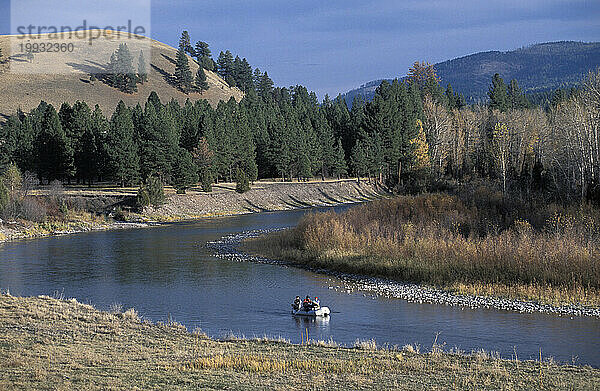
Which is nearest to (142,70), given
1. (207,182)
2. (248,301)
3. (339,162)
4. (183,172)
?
(339,162)

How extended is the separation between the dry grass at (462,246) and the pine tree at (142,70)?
135m

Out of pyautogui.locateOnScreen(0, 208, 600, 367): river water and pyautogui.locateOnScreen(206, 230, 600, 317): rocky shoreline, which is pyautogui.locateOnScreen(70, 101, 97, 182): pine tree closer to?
pyautogui.locateOnScreen(0, 208, 600, 367): river water

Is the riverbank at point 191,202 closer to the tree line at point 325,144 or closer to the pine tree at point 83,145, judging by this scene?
the tree line at point 325,144

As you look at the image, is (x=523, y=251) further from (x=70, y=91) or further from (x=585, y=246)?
(x=70, y=91)

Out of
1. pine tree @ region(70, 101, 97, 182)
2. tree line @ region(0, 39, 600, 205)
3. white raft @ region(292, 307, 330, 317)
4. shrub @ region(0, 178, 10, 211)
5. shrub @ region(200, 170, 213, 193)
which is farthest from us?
shrub @ region(200, 170, 213, 193)

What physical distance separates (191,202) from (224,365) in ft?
214

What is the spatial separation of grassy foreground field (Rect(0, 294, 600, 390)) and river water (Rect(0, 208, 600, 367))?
9.24 feet

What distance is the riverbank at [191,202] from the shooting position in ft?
202

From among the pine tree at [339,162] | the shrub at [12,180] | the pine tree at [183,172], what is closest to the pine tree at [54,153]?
the pine tree at [183,172]

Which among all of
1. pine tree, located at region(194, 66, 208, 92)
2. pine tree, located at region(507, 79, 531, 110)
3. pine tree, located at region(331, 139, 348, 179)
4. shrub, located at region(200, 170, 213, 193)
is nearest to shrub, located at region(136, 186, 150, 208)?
shrub, located at region(200, 170, 213, 193)

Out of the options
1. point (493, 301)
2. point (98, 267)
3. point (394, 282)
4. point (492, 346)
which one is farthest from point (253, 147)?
point (492, 346)

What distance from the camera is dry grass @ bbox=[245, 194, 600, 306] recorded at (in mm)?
28656

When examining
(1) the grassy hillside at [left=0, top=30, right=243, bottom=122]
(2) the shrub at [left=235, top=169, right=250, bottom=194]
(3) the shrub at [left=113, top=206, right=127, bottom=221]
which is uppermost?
(1) the grassy hillside at [left=0, top=30, right=243, bottom=122]

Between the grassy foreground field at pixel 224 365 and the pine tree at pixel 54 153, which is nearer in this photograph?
the grassy foreground field at pixel 224 365
